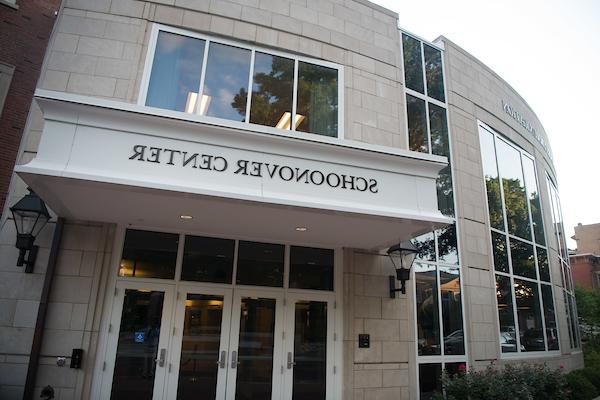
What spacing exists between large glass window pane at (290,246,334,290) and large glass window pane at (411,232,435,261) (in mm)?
2481

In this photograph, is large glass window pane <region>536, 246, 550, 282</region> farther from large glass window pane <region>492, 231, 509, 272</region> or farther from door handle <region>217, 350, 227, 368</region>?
door handle <region>217, 350, 227, 368</region>

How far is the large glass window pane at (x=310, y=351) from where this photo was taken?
7.64 m

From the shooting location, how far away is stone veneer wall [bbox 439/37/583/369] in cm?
1010

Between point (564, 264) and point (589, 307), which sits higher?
point (564, 264)

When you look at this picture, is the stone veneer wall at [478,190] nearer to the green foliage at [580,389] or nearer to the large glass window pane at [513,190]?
the large glass window pane at [513,190]

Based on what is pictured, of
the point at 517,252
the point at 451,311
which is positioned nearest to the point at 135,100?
the point at 451,311

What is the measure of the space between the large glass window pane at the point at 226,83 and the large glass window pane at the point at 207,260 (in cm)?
256

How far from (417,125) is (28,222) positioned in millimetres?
8714

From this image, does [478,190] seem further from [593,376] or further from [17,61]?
[17,61]

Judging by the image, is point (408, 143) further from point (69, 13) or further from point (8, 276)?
point (8, 276)

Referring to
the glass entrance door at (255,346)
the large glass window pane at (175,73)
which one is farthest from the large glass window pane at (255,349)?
the large glass window pane at (175,73)

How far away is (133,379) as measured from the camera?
22.2ft

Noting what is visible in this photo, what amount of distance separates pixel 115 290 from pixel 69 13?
5399 mm

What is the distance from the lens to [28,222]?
21.1 ft
